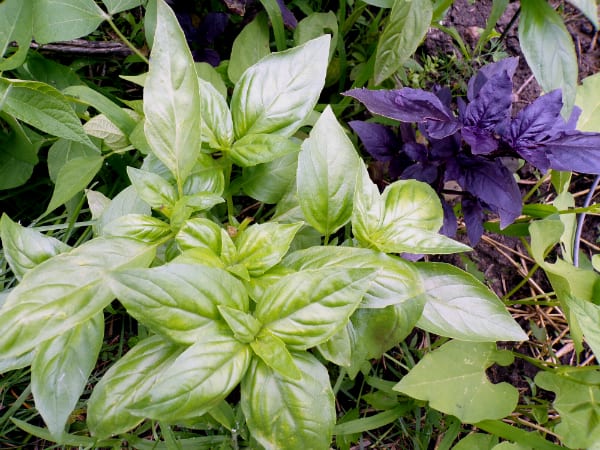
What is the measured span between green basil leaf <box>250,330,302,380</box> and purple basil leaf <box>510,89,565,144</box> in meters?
0.58

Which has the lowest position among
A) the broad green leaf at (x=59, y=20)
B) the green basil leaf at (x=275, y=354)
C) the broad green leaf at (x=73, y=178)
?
the broad green leaf at (x=73, y=178)

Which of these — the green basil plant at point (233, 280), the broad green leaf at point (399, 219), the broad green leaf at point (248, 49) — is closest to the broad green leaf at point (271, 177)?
the green basil plant at point (233, 280)

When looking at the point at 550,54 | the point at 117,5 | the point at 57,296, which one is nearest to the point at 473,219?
the point at 550,54

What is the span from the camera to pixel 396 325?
0.81 meters

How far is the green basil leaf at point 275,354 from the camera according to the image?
0.62 metres

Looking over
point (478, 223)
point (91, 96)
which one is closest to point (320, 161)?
point (478, 223)

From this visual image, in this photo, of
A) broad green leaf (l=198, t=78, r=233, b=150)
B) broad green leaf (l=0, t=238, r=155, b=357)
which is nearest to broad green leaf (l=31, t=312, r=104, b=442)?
broad green leaf (l=0, t=238, r=155, b=357)

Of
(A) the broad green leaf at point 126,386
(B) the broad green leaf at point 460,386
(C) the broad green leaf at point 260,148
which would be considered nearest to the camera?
(A) the broad green leaf at point 126,386

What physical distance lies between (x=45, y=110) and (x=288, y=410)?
72 cm

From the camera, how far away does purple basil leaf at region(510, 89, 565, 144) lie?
86cm

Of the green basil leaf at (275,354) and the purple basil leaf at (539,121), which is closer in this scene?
the green basil leaf at (275,354)

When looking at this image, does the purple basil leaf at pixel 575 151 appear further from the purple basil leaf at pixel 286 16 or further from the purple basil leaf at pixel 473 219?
the purple basil leaf at pixel 286 16

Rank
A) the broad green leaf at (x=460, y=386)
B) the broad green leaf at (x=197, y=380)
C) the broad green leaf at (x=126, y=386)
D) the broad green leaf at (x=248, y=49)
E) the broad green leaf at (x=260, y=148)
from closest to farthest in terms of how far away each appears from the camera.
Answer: the broad green leaf at (x=197, y=380)
the broad green leaf at (x=126, y=386)
the broad green leaf at (x=260, y=148)
the broad green leaf at (x=460, y=386)
the broad green leaf at (x=248, y=49)

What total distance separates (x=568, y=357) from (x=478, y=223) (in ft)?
2.05
